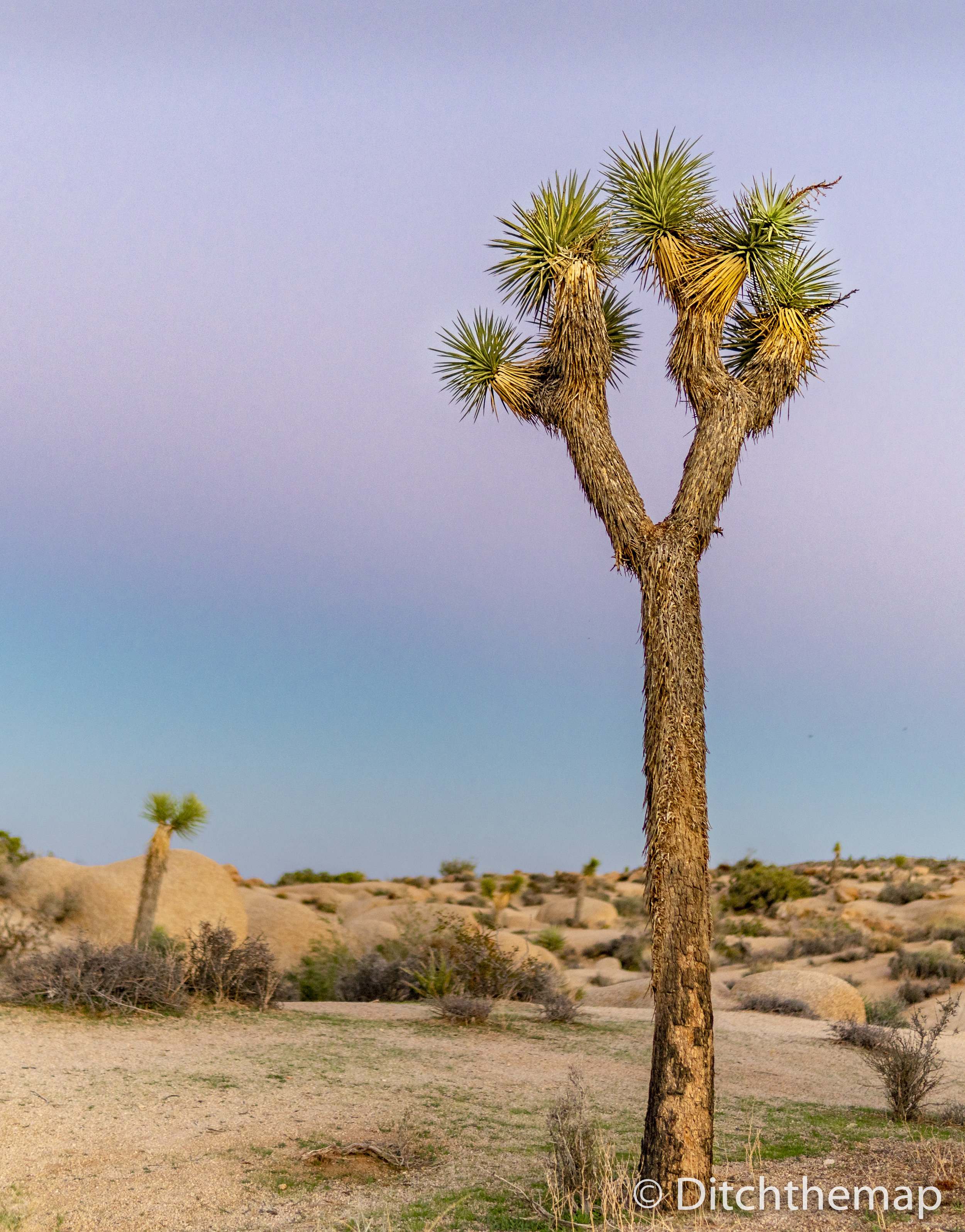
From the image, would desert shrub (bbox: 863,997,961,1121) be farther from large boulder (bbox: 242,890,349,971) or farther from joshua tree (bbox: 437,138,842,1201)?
large boulder (bbox: 242,890,349,971)

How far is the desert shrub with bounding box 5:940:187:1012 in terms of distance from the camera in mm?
11438

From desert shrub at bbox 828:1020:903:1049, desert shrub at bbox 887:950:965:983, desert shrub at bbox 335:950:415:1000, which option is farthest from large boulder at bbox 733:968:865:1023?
desert shrub at bbox 335:950:415:1000

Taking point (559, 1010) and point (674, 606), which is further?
point (559, 1010)

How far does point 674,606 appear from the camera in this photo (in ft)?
21.6

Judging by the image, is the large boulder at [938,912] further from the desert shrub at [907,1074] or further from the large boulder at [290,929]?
the desert shrub at [907,1074]

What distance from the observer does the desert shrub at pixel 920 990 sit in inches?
781

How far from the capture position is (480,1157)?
23.6 feet

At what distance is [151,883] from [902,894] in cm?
2960

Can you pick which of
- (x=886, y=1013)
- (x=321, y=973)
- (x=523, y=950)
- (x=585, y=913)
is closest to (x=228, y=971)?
(x=321, y=973)

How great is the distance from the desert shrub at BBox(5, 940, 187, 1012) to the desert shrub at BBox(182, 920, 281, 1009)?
52cm

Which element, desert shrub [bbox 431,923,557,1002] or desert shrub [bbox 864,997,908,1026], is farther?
desert shrub [bbox 864,997,908,1026]

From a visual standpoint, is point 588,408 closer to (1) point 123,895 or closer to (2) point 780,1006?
(2) point 780,1006

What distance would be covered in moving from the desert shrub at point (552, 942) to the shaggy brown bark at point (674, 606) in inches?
797

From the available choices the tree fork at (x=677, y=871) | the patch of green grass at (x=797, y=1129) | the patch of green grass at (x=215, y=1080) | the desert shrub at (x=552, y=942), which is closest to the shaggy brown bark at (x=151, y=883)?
the patch of green grass at (x=215, y=1080)
